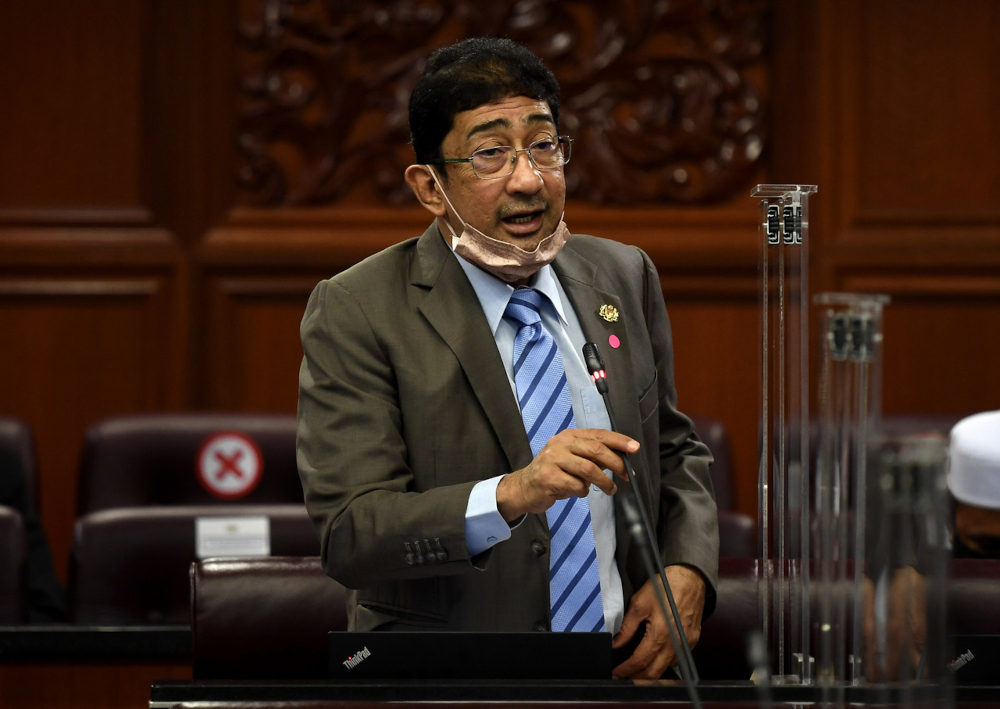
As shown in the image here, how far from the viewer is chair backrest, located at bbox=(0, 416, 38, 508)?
2.71 metres

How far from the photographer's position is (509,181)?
1601mm

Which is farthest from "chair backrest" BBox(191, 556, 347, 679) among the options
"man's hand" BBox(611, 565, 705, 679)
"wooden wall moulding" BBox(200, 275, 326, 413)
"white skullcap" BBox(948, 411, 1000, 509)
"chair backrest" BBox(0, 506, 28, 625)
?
"wooden wall moulding" BBox(200, 275, 326, 413)

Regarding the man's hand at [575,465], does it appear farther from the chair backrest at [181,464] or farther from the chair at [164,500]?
the chair backrest at [181,464]

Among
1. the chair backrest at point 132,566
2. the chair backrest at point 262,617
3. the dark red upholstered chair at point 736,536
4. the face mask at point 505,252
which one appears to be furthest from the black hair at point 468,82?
the chair backrest at point 132,566

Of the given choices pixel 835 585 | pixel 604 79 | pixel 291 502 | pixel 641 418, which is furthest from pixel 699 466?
pixel 604 79

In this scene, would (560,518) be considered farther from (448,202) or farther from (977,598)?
(977,598)

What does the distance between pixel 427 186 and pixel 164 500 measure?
4.32 feet

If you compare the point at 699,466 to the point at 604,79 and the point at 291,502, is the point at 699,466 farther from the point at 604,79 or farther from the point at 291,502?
the point at 604,79

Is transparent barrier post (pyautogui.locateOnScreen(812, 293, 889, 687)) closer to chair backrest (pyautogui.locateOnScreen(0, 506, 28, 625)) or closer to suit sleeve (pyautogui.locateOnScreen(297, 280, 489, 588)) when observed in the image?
suit sleeve (pyautogui.locateOnScreen(297, 280, 489, 588))

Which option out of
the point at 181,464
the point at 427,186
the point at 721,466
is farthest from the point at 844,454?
the point at 181,464

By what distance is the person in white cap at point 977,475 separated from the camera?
1640 millimetres

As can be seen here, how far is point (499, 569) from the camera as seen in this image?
157cm

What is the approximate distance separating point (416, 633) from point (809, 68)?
254cm

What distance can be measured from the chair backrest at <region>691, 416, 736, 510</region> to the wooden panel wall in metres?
0.62
